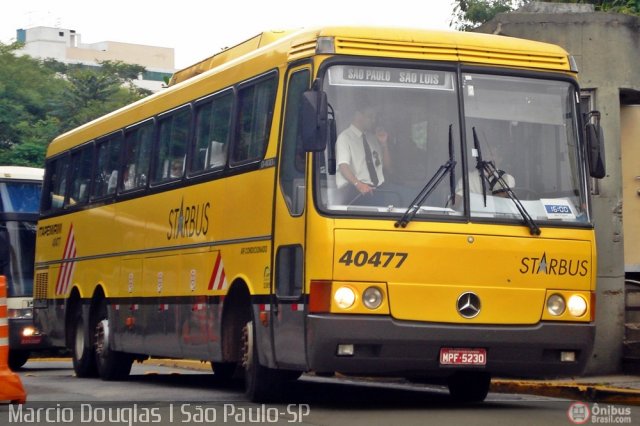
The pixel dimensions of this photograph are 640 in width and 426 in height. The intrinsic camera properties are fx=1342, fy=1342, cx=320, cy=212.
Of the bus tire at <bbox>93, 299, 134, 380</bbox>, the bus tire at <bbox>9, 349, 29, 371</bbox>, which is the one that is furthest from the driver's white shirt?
the bus tire at <bbox>9, 349, 29, 371</bbox>

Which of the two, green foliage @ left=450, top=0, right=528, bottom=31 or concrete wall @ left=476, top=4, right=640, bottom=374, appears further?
green foliage @ left=450, top=0, right=528, bottom=31

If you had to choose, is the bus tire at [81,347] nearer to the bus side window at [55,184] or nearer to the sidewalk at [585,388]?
the bus side window at [55,184]

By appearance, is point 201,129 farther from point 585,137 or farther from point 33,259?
point 33,259

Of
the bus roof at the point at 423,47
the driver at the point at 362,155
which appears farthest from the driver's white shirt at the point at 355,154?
the bus roof at the point at 423,47

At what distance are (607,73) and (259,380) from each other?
280 inches

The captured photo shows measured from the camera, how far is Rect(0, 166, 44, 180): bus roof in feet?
79.8

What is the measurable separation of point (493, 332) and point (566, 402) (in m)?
2.94

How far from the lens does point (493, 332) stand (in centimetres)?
1177

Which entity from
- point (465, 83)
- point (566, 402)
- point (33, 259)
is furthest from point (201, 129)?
point (33, 259)

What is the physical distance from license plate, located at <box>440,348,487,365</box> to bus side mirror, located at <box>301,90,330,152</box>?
2.09 m

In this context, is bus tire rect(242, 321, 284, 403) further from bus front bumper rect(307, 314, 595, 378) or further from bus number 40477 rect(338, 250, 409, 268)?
bus number 40477 rect(338, 250, 409, 268)

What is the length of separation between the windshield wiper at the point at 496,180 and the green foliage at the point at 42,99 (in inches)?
2017

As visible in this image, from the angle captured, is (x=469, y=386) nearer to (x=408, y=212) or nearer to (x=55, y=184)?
(x=408, y=212)

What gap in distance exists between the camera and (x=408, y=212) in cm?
1158
